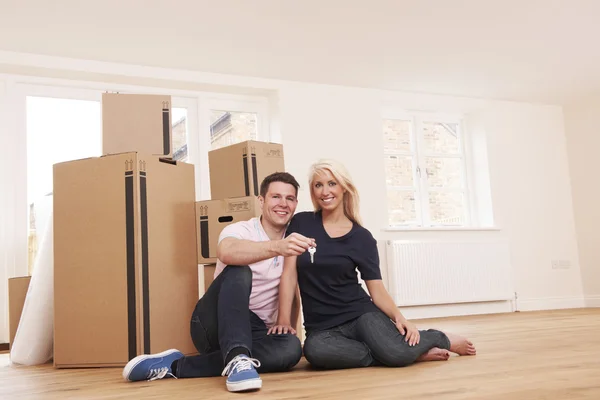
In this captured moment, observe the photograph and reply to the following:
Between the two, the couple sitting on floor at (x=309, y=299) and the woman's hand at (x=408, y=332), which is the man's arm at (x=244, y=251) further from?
the woman's hand at (x=408, y=332)

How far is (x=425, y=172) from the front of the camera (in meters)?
5.89

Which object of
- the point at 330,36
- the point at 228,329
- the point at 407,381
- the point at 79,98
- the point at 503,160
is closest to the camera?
the point at 407,381

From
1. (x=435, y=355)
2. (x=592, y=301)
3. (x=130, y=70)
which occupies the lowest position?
(x=592, y=301)

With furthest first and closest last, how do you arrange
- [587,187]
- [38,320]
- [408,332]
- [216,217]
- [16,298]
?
[587,187]
[16,298]
[38,320]
[216,217]
[408,332]

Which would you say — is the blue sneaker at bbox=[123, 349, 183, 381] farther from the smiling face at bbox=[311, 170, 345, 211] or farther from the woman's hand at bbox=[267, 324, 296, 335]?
the smiling face at bbox=[311, 170, 345, 211]

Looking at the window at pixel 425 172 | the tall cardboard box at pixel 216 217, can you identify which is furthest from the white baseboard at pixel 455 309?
the tall cardboard box at pixel 216 217

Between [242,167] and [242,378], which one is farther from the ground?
[242,167]

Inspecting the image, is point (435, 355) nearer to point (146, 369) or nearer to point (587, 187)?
point (146, 369)

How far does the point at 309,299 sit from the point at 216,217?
2.51 feet

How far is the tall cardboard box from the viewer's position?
2760mm

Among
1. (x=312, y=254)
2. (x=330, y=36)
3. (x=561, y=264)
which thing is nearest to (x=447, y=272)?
(x=561, y=264)

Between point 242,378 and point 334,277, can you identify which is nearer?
point 242,378

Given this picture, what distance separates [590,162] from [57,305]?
540 centimetres

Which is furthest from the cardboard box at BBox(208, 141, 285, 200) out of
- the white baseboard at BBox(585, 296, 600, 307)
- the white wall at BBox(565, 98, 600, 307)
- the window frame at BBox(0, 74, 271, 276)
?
the white baseboard at BBox(585, 296, 600, 307)
